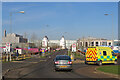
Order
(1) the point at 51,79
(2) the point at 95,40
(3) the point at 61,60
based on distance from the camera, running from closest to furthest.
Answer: (1) the point at 51,79
(3) the point at 61,60
(2) the point at 95,40

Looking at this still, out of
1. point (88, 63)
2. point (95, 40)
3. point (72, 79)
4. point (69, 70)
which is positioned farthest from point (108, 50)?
point (95, 40)

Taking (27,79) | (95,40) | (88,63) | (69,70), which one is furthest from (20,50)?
(95,40)

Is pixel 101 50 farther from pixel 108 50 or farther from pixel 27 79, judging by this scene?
pixel 27 79

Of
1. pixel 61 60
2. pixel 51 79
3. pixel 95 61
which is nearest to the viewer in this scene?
pixel 51 79

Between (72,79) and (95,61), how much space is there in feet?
37.1

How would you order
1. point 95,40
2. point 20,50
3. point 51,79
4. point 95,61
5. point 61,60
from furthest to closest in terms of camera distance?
point 95,40, point 20,50, point 95,61, point 61,60, point 51,79

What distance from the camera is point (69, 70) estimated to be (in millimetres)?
16688

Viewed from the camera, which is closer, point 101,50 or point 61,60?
point 61,60

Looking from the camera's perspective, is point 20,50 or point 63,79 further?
point 20,50

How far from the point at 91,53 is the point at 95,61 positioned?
1122 millimetres

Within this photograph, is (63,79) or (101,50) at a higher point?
(101,50)

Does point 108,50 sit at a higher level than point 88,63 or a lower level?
higher

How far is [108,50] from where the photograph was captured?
76.7ft

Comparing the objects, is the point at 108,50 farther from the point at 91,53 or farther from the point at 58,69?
the point at 58,69
